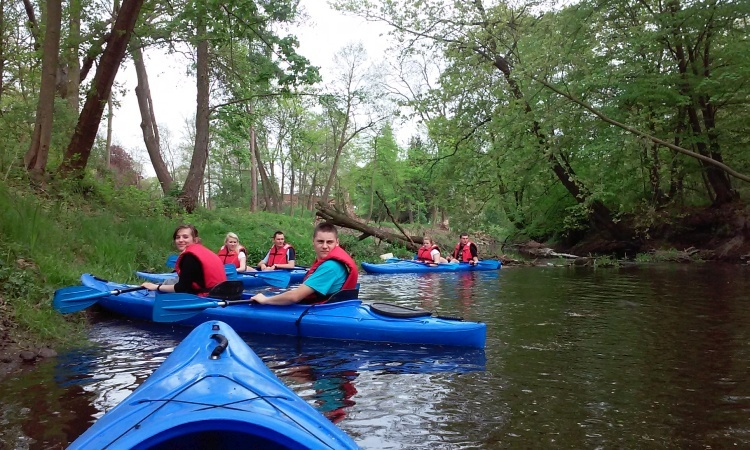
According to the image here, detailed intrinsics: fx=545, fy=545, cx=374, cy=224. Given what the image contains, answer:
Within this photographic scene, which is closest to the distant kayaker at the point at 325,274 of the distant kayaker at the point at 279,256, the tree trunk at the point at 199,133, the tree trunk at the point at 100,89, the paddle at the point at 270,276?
the paddle at the point at 270,276

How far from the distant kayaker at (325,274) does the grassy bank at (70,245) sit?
2116 millimetres

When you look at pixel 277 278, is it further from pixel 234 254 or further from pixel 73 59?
pixel 73 59

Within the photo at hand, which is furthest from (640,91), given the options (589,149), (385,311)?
(385,311)

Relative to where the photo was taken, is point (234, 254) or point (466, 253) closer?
point (234, 254)

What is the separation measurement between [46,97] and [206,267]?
440cm

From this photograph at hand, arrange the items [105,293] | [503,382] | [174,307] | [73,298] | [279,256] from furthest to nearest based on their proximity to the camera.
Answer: [279,256]
[105,293]
[174,307]
[73,298]
[503,382]

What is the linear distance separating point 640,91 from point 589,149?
181 cm

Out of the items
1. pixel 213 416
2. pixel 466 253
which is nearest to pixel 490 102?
pixel 466 253

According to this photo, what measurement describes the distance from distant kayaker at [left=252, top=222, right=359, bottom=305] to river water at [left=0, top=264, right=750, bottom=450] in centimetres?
47

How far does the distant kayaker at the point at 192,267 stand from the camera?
243 inches

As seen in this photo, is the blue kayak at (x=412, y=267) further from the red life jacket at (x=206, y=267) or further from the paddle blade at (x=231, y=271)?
the red life jacket at (x=206, y=267)

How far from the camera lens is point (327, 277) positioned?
214 inches

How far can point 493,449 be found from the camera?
2.83m

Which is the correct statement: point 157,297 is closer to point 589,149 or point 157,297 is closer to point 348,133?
point 589,149
